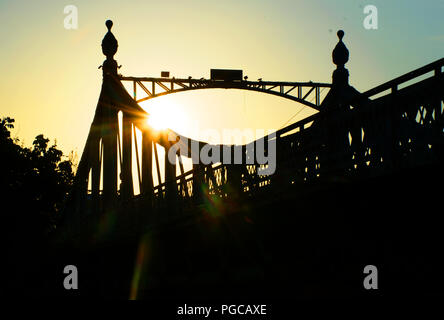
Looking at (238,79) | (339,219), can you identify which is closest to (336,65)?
(339,219)

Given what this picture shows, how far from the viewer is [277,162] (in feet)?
53.3

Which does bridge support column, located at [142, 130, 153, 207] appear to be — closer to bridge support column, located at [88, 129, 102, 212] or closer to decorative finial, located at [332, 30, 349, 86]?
bridge support column, located at [88, 129, 102, 212]

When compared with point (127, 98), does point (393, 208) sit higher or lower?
lower

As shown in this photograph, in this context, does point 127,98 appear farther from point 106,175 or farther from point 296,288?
point 296,288

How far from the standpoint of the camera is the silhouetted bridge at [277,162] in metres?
12.0

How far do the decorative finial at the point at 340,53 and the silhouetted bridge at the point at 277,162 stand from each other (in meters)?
0.02

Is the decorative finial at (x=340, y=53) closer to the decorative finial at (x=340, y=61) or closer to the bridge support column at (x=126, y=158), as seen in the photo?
the decorative finial at (x=340, y=61)

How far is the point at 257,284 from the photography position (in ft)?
55.0

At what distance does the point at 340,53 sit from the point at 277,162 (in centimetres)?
559

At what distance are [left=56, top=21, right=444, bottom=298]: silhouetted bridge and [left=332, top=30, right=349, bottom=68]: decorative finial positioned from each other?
23mm

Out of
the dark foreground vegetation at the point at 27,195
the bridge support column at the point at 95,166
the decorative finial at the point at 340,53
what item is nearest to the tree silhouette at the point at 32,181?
the dark foreground vegetation at the point at 27,195

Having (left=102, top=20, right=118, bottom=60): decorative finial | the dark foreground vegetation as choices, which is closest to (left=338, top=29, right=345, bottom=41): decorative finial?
(left=102, top=20, right=118, bottom=60): decorative finial

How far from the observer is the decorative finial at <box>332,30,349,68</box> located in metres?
20.8

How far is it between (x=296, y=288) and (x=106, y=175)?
13.7 meters
